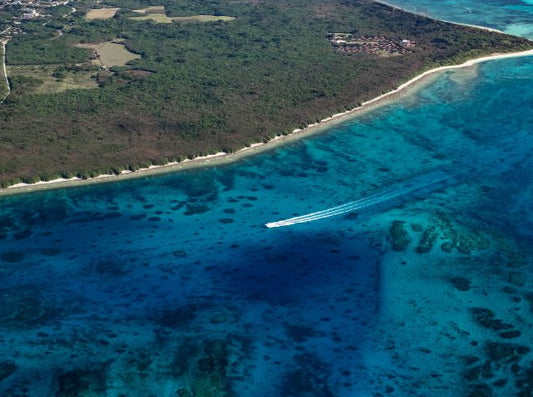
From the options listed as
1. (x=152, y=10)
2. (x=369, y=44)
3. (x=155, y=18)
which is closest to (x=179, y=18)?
(x=155, y=18)

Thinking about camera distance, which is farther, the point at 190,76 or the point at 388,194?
the point at 190,76

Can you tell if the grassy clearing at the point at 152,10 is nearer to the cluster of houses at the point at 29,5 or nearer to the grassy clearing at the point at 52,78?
the cluster of houses at the point at 29,5

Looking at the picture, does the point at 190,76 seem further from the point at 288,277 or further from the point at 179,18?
the point at 288,277

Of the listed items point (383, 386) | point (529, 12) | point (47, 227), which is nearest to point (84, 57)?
point (47, 227)

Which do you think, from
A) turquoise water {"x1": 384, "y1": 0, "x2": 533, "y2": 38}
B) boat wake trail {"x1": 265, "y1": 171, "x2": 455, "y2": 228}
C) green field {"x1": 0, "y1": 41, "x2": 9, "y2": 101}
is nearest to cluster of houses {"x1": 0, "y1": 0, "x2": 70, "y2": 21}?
green field {"x1": 0, "y1": 41, "x2": 9, "y2": 101}

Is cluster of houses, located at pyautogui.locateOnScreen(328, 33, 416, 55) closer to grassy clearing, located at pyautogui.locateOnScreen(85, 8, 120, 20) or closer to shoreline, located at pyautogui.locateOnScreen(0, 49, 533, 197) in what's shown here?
shoreline, located at pyautogui.locateOnScreen(0, 49, 533, 197)

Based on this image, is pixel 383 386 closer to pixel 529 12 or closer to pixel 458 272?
pixel 458 272
